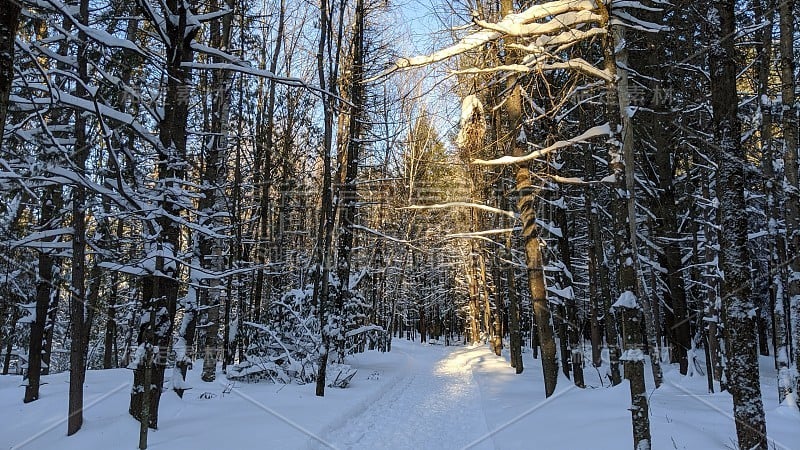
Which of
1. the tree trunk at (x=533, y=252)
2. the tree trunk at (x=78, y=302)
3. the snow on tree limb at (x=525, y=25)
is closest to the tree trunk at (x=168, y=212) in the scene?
the tree trunk at (x=78, y=302)

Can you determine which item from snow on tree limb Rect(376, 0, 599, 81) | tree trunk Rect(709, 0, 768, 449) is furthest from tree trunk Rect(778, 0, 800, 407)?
snow on tree limb Rect(376, 0, 599, 81)

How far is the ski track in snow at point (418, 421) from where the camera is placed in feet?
25.1

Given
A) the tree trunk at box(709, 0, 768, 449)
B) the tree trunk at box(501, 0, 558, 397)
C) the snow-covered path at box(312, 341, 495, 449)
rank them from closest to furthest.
Answer: the tree trunk at box(709, 0, 768, 449), the snow-covered path at box(312, 341, 495, 449), the tree trunk at box(501, 0, 558, 397)

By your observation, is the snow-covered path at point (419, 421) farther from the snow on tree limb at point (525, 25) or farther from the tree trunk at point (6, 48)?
the tree trunk at point (6, 48)

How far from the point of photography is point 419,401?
39.0 ft

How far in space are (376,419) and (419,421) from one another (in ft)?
2.82

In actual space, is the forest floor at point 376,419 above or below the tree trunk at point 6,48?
below

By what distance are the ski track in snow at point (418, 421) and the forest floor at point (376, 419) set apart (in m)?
0.02

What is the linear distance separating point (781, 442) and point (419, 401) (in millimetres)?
7693

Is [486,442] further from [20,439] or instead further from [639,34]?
[639,34]

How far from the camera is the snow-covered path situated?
764 cm

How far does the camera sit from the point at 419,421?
372 inches

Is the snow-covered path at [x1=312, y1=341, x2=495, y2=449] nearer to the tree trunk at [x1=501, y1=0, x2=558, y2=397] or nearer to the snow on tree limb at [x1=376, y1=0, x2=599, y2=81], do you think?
the tree trunk at [x1=501, y1=0, x2=558, y2=397]

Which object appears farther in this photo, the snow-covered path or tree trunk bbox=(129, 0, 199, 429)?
the snow-covered path
